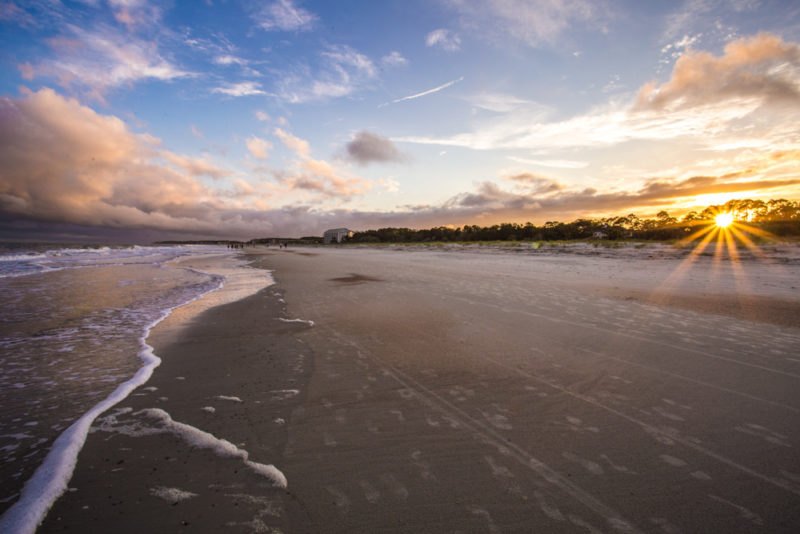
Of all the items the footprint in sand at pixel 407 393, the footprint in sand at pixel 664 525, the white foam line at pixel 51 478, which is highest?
the white foam line at pixel 51 478

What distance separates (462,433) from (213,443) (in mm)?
2560

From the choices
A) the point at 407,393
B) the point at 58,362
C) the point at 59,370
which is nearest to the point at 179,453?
the point at 407,393

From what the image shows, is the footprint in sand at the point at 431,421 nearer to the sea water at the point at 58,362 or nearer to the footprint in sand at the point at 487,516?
the footprint in sand at the point at 487,516

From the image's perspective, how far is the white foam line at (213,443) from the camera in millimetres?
2695

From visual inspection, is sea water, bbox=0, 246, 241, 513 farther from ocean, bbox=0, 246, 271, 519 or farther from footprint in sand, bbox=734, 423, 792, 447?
footprint in sand, bbox=734, 423, 792, 447

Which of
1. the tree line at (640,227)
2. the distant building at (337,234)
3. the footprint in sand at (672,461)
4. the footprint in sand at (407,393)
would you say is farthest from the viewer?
the distant building at (337,234)

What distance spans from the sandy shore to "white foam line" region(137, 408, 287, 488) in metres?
0.05

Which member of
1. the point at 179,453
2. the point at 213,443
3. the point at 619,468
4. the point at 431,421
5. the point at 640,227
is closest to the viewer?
the point at 619,468

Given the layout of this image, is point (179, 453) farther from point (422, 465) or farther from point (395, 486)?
point (422, 465)

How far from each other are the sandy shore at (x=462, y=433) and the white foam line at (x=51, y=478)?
0.10 m

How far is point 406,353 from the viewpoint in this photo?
5797mm

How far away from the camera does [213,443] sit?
10.3ft

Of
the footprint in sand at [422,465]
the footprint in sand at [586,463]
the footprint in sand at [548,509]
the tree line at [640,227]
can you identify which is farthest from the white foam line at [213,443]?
the tree line at [640,227]

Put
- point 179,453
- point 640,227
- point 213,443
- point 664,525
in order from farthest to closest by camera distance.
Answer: point 640,227 < point 213,443 < point 179,453 < point 664,525
